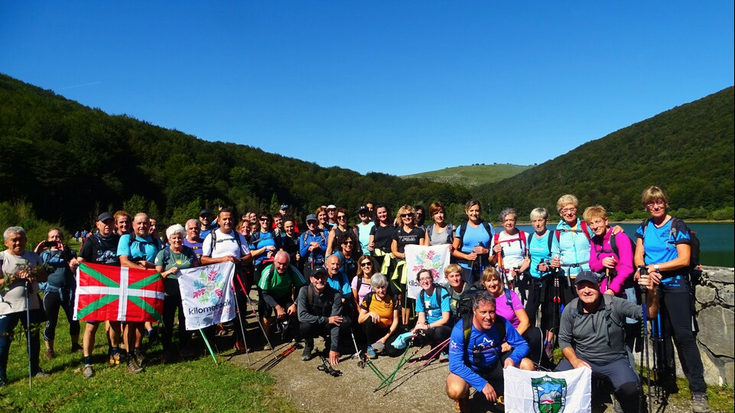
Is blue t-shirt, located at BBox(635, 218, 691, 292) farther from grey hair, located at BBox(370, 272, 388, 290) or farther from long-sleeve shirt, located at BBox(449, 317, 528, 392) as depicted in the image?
grey hair, located at BBox(370, 272, 388, 290)

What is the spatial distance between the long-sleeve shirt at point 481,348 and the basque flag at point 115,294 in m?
4.87

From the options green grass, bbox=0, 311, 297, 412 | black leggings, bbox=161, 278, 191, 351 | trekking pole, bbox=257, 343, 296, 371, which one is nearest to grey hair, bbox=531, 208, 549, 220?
green grass, bbox=0, 311, 297, 412

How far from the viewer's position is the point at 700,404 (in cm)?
454

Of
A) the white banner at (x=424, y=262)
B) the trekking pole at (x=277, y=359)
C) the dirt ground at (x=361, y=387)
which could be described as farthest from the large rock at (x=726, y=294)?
the trekking pole at (x=277, y=359)

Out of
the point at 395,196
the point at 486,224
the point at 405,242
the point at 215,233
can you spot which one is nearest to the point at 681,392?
the point at 486,224

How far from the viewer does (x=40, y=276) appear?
6188 mm

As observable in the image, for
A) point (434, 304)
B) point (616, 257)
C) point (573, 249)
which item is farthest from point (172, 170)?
point (616, 257)

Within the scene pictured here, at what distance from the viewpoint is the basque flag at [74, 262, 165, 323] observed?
254 inches

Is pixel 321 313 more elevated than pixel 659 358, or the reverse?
pixel 321 313

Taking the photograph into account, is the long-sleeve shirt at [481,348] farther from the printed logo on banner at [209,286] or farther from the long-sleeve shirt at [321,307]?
the printed logo on banner at [209,286]

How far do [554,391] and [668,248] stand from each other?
2.22m

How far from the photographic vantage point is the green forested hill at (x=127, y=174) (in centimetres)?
6266

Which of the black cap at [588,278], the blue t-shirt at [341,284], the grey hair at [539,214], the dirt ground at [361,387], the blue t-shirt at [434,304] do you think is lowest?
the dirt ground at [361,387]

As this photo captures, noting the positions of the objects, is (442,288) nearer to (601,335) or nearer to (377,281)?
(377,281)
